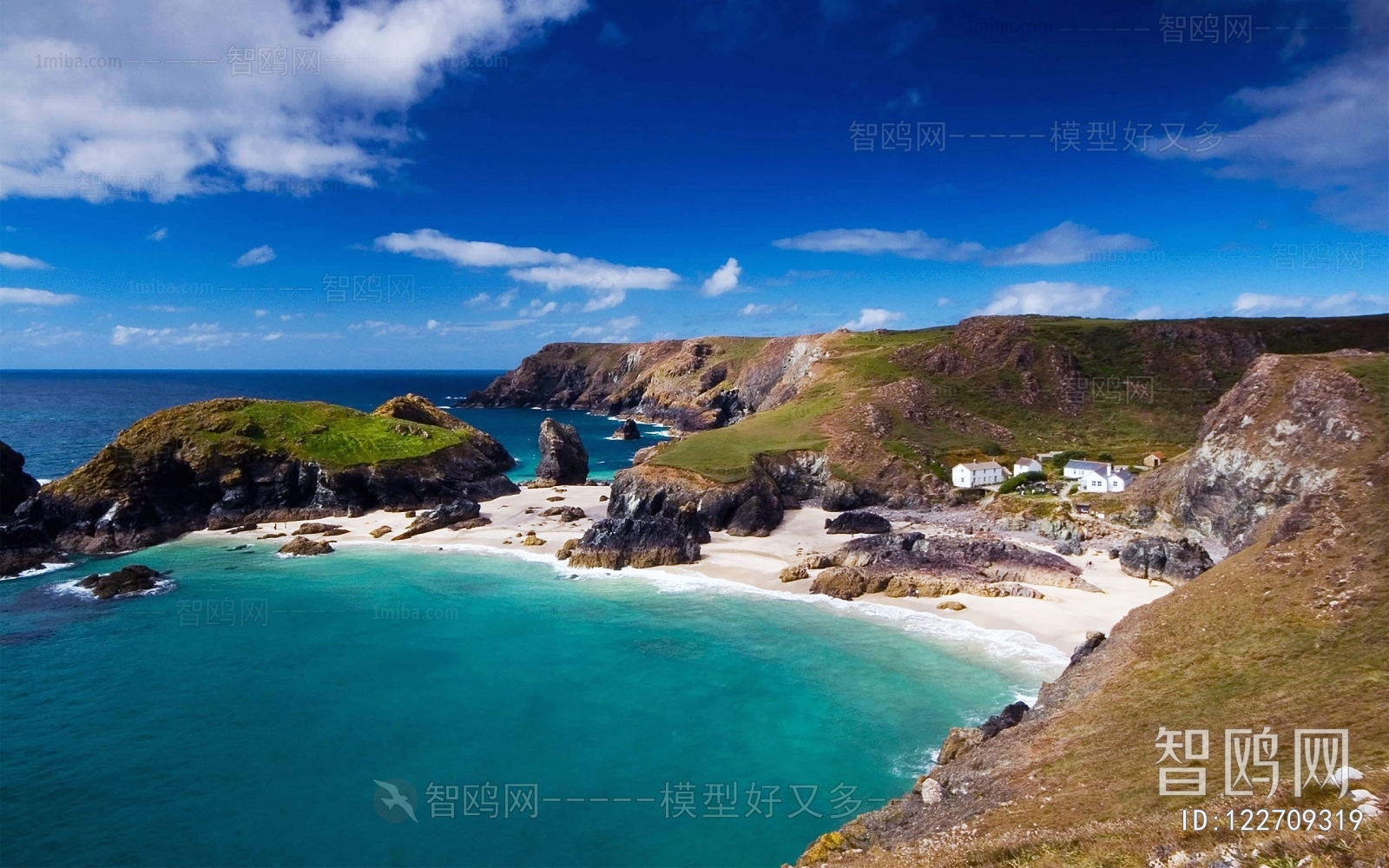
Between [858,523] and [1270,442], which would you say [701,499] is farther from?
[1270,442]

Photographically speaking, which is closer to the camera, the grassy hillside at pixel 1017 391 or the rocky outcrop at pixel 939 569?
the rocky outcrop at pixel 939 569

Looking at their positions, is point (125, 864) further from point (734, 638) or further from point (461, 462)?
point (461, 462)

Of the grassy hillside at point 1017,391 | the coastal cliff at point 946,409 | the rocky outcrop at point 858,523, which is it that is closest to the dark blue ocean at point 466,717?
the rocky outcrop at point 858,523

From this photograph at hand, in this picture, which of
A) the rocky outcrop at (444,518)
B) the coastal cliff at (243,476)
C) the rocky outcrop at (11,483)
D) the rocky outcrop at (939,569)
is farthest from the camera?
the rocky outcrop at (444,518)

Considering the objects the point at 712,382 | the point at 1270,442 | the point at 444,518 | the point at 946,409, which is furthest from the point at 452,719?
the point at 712,382

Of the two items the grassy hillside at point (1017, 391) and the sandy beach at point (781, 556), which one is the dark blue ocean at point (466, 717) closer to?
the sandy beach at point (781, 556)

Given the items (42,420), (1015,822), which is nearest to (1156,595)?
(1015,822)
